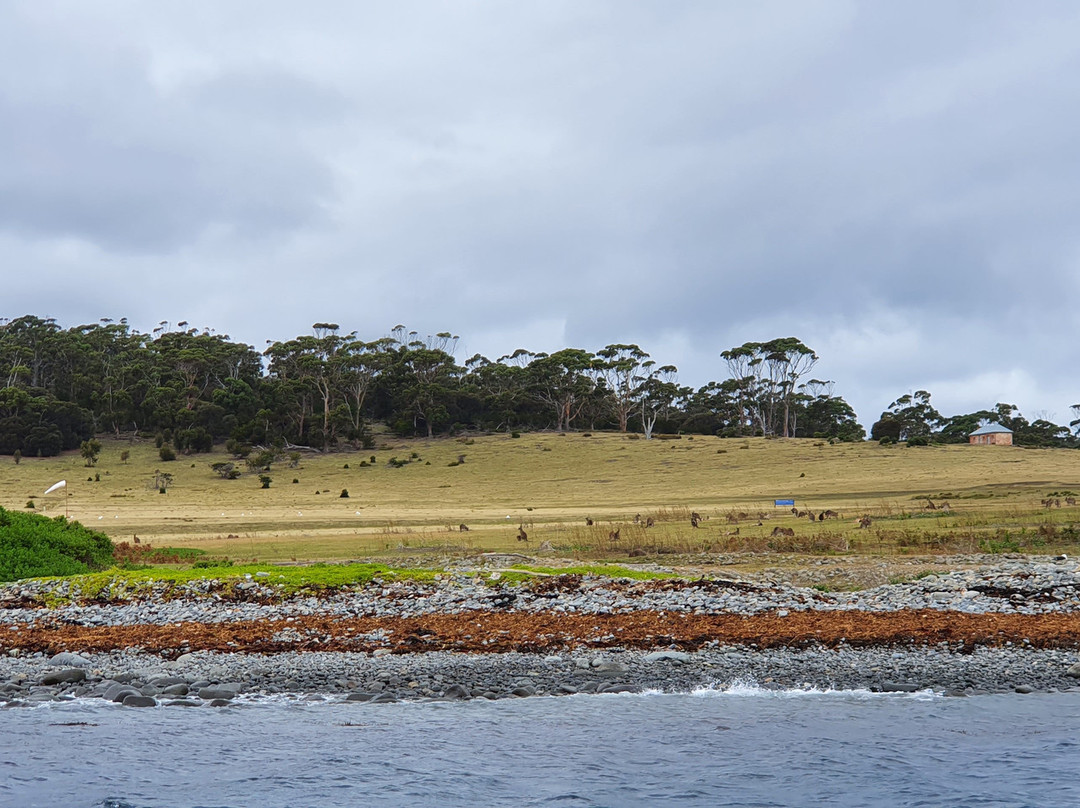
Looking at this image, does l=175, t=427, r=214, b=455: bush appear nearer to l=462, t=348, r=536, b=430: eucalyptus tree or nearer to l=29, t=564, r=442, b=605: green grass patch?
l=462, t=348, r=536, b=430: eucalyptus tree

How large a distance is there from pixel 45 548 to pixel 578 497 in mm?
48290

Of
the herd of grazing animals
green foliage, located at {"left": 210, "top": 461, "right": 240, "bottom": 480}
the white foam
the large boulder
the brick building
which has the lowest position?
the large boulder

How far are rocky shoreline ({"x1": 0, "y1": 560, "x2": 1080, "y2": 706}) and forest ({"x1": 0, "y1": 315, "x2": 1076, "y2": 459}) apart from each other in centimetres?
8082

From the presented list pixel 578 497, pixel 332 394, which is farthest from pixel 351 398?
pixel 578 497

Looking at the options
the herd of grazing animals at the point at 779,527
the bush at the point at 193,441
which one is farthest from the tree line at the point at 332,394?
the herd of grazing animals at the point at 779,527

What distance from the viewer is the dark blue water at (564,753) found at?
1061 centimetres

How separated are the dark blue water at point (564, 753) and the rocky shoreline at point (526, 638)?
0.90 m

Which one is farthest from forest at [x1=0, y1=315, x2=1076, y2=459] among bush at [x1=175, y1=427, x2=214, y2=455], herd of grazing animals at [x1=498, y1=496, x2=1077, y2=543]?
herd of grazing animals at [x1=498, y1=496, x2=1077, y2=543]

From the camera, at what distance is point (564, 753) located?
468 inches

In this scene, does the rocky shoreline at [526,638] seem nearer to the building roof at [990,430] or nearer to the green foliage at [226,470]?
the green foliage at [226,470]

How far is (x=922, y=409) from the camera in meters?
126

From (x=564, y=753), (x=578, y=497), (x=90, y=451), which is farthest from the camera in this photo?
(x=90, y=451)

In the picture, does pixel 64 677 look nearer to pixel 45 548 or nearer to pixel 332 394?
pixel 45 548

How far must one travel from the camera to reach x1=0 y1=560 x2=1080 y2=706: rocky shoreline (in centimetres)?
1522
